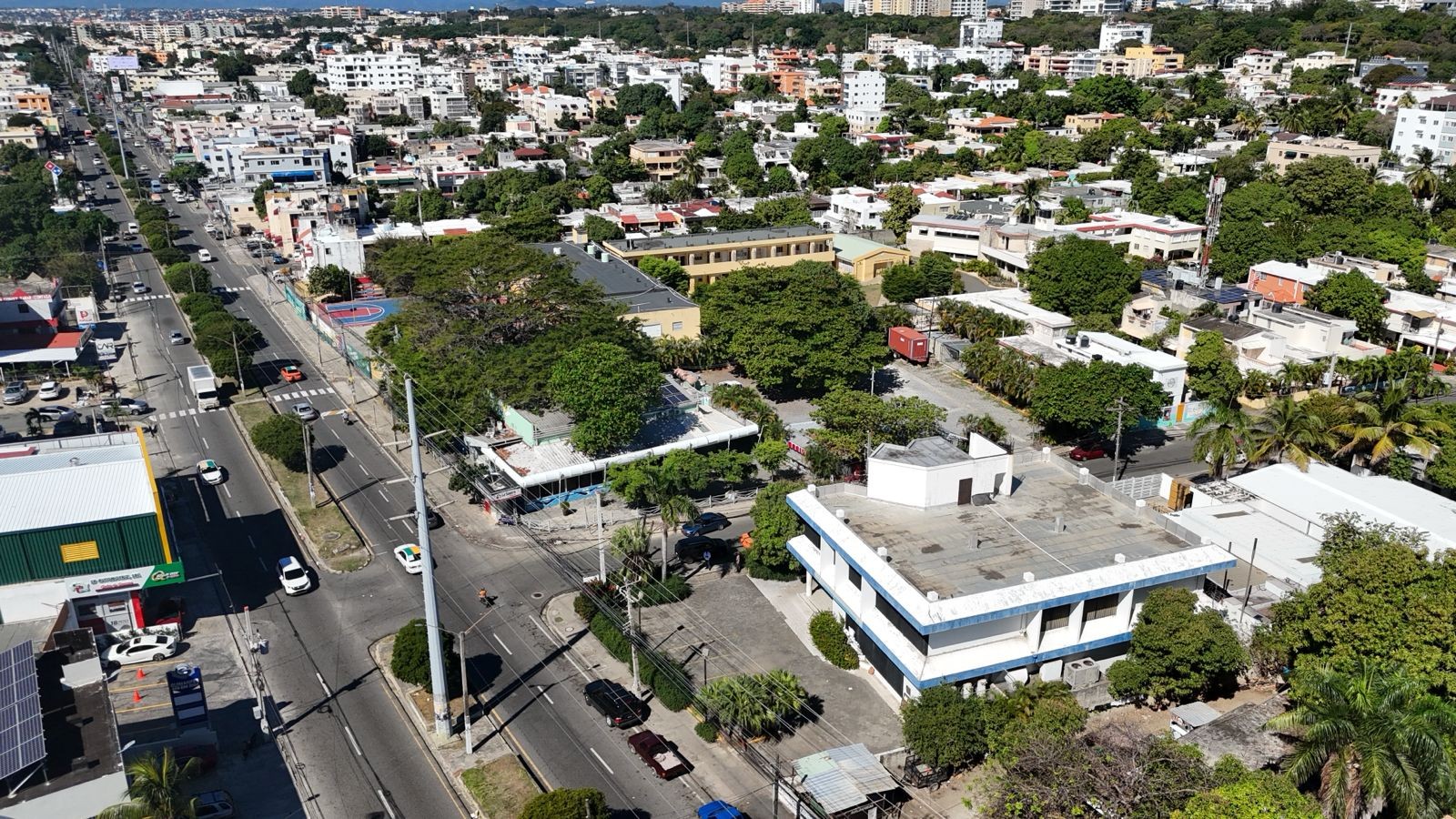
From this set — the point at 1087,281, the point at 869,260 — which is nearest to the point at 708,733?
the point at 1087,281

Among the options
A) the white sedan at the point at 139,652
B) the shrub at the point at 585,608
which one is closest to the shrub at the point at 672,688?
the shrub at the point at 585,608

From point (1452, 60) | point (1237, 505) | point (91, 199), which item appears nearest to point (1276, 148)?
point (1452, 60)

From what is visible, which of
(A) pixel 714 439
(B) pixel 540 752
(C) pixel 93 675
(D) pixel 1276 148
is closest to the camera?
(C) pixel 93 675

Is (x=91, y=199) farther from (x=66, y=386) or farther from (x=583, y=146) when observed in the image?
(x=66, y=386)

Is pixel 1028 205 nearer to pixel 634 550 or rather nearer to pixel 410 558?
pixel 634 550

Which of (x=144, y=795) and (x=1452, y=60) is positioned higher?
(x=1452, y=60)

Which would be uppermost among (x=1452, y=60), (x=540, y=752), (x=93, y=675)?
(x=1452, y=60)
